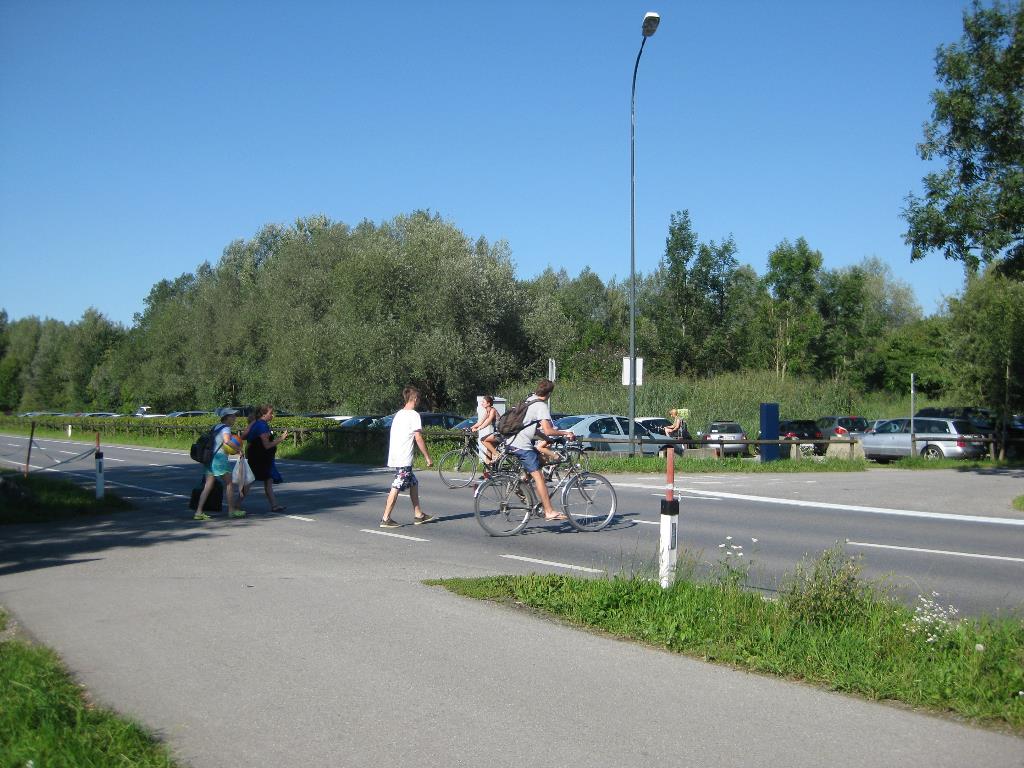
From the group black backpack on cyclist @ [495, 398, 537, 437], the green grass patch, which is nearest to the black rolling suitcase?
the green grass patch

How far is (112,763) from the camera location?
13.4ft

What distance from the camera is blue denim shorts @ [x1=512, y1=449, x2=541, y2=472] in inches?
477

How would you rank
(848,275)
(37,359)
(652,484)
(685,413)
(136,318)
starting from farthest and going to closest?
A: (136,318) → (37,359) → (848,275) → (685,413) → (652,484)

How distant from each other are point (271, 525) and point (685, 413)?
73.0ft

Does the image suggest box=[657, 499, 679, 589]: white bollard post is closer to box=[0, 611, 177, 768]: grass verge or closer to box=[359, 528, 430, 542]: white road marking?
box=[0, 611, 177, 768]: grass verge

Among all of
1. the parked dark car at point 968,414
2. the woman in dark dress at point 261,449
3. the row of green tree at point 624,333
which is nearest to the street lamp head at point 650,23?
the row of green tree at point 624,333

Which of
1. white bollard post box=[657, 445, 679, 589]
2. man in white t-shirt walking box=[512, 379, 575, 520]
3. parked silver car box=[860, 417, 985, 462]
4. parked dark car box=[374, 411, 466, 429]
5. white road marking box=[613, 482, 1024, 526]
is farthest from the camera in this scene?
parked dark car box=[374, 411, 466, 429]

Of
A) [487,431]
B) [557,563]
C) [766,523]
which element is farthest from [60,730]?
[487,431]

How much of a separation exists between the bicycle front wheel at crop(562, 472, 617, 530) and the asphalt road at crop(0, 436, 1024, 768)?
24 centimetres

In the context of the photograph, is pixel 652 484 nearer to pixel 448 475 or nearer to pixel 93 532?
pixel 448 475

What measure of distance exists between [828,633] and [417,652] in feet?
8.88

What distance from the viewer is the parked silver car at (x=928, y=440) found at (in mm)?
31219

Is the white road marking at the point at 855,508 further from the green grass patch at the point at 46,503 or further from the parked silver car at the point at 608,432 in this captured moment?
the green grass patch at the point at 46,503

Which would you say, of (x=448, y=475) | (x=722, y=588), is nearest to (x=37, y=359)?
(x=448, y=475)
